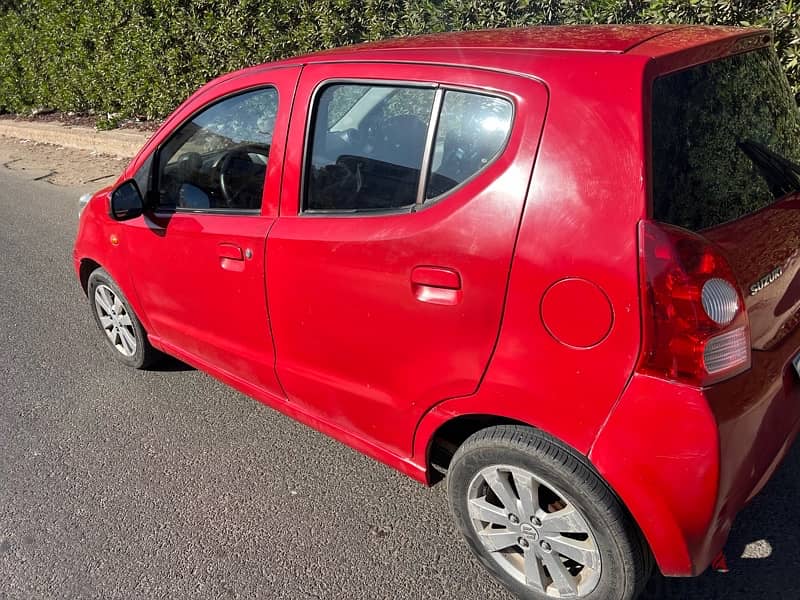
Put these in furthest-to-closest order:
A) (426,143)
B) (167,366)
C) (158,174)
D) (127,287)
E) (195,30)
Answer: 1. (195,30)
2. (167,366)
3. (127,287)
4. (158,174)
5. (426,143)

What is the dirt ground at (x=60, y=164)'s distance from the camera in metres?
9.17

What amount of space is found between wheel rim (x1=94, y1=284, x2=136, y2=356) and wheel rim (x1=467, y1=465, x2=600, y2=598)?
2.44 meters

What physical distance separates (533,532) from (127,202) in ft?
7.62

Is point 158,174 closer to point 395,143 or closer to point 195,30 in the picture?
point 395,143

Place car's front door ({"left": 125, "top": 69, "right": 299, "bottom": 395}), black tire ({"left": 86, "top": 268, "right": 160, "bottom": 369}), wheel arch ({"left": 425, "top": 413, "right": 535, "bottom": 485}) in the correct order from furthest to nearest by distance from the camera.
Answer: black tire ({"left": 86, "top": 268, "right": 160, "bottom": 369}), car's front door ({"left": 125, "top": 69, "right": 299, "bottom": 395}), wheel arch ({"left": 425, "top": 413, "right": 535, "bottom": 485})

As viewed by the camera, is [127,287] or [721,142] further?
[127,287]

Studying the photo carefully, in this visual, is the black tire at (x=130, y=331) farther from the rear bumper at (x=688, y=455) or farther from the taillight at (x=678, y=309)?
the taillight at (x=678, y=309)

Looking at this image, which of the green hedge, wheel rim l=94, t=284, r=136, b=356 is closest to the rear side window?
wheel rim l=94, t=284, r=136, b=356

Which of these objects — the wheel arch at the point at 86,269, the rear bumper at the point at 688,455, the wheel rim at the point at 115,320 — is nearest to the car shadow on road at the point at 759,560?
the rear bumper at the point at 688,455

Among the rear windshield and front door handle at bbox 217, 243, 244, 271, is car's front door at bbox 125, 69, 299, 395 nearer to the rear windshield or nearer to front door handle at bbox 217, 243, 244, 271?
front door handle at bbox 217, 243, 244, 271

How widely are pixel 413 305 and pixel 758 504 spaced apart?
1.60m

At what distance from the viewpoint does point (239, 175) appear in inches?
121

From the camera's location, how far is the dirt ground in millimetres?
9171

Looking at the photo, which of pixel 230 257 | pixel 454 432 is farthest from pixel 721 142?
pixel 230 257
